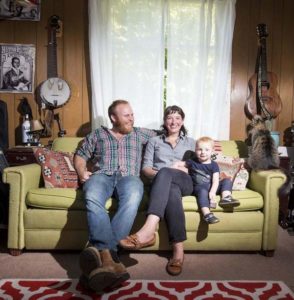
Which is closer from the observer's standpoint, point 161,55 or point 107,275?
point 107,275

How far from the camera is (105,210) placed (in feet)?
6.59

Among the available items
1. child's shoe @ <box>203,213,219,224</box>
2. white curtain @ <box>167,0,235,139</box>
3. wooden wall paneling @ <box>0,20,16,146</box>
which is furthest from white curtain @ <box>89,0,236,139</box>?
child's shoe @ <box>203,213,219,224</box>

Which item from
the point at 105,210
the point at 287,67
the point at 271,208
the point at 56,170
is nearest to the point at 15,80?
the point at 56,170

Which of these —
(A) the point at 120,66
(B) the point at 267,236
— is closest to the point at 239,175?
(B) the point at 267,236

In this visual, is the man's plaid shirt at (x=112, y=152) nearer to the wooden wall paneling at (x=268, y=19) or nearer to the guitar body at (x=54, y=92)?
the guitar body at (x=54, y=92)

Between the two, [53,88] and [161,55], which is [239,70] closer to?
[161,55]

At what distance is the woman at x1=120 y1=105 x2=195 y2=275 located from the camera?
1.92 m

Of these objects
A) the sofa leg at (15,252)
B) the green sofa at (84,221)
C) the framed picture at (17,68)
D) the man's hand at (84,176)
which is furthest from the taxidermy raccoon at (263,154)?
the framed picture at (17,68)

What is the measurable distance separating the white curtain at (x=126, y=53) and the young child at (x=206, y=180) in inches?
43.7

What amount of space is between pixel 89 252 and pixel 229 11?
2.64 metres

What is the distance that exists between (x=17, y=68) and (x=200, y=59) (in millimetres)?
1798

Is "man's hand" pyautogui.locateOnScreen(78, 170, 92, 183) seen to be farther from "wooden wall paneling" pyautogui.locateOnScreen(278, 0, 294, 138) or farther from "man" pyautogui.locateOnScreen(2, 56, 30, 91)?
"wooden wall paneling" pyautogui.locateOnScreen(278, 0, 294, 138)

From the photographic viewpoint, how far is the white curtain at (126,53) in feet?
10.5

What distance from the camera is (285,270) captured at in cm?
199
